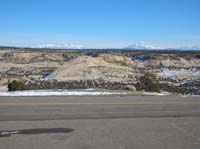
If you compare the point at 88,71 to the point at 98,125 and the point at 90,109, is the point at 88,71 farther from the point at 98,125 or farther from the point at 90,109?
the point at 98,125

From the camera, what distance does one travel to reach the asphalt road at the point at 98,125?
7.05 m

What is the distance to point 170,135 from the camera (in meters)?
7.84

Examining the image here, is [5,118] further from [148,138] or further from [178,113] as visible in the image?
[178,113]

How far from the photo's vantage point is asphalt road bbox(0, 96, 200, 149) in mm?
7047

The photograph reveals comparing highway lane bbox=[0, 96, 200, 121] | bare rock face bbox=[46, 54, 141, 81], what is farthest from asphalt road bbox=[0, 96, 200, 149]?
bare rock face bbox=[46, 54, 141, 81]

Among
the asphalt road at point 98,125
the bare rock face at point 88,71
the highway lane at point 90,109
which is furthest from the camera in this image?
the bare rock face at point 88,71

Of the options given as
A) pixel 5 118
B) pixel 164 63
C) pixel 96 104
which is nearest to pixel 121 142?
pixel 5 118

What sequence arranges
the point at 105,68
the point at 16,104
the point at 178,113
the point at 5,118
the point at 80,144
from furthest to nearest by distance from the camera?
the point at 105,68, the point at 16,104, the point at 178,113, the point at 5,118, the point at 80,144

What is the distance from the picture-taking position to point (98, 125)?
28.8 ft

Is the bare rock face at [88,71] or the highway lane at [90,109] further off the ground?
the highway lane at [90,109]

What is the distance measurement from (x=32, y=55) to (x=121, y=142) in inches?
3755

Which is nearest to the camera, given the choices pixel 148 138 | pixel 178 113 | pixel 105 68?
pixel 148 138

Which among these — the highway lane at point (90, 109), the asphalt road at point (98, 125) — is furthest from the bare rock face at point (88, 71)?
the asphalt road at point (98, 125)

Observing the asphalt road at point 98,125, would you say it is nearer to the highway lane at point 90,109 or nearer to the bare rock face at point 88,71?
the highway lane at point 90,109
